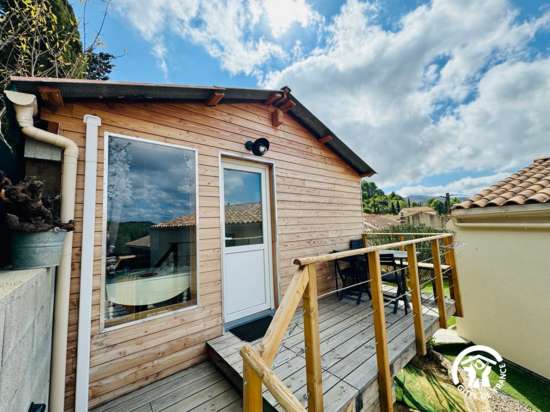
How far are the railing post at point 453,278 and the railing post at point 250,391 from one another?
12.5ft

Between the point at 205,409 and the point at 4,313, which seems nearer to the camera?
the point at 4,313

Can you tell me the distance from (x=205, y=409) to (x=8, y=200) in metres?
2.05

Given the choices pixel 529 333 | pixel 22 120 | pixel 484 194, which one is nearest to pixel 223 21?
pixel 22 120

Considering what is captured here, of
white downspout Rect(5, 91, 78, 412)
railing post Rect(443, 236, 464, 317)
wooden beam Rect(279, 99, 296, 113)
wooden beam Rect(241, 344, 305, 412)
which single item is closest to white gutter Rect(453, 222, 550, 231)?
railing post Rect(443, 236, 464, 317)

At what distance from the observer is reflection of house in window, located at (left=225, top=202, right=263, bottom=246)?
2980 mm

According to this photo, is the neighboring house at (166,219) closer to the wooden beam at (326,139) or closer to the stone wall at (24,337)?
the stone wall at (24,337)

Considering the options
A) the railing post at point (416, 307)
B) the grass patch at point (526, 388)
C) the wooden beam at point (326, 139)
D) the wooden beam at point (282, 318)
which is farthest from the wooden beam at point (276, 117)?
the grass patch at point (526, 388)

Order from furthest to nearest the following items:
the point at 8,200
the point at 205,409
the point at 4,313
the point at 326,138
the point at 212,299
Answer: the point at 326,138, the point at 212,299, the point at 205,409, the point at 8,200, the point at 4,313

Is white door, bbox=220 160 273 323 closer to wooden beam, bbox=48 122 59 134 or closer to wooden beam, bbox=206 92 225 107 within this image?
wooden beam, bbox=206 92 225 107

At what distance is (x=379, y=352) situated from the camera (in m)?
1.91

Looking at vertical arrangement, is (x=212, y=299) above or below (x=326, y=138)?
below

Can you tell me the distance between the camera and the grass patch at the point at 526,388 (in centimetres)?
295

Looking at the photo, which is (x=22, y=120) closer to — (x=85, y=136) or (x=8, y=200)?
(x=85, y=136)

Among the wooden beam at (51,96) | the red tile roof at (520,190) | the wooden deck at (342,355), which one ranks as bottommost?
the wooden deck at (342,355)
